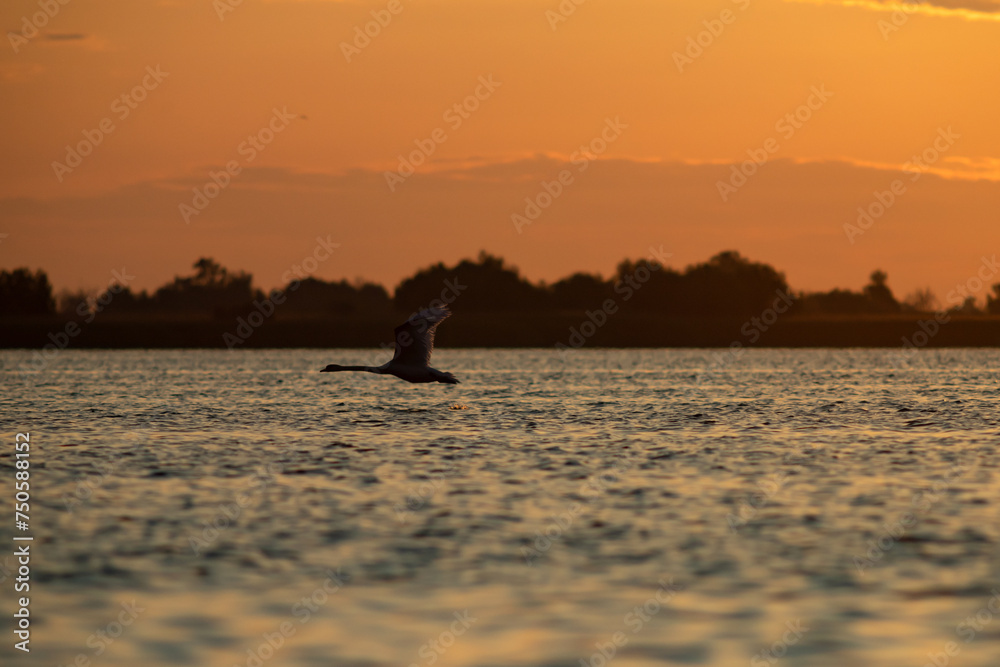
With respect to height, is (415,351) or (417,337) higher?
(417,337)

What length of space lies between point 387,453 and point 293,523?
37.5 ft

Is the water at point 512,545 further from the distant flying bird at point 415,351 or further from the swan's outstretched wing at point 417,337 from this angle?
the swan's outstretched wing at point 417,337

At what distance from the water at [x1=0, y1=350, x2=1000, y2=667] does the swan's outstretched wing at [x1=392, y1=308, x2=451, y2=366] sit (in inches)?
94.4

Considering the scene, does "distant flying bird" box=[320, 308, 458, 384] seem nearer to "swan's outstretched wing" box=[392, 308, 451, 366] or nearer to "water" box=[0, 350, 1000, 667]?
"swan's outstretched wing" box=[392, 308, 451, 366]

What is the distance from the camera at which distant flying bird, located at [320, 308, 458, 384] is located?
39.2 meters

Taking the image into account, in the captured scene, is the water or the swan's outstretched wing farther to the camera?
the swan's outstretched wing

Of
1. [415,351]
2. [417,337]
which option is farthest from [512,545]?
[415,351]

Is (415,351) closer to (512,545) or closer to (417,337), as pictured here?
(417,337)

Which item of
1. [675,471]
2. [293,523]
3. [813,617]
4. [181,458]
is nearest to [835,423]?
[675,471]

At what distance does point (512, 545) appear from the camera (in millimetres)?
19359

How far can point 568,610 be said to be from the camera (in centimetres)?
1519

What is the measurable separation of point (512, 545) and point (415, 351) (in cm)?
2158

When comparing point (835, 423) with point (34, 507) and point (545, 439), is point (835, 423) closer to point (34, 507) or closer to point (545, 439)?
point (545, 439)

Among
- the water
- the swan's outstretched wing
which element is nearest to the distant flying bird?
the swan's outstretched wing
